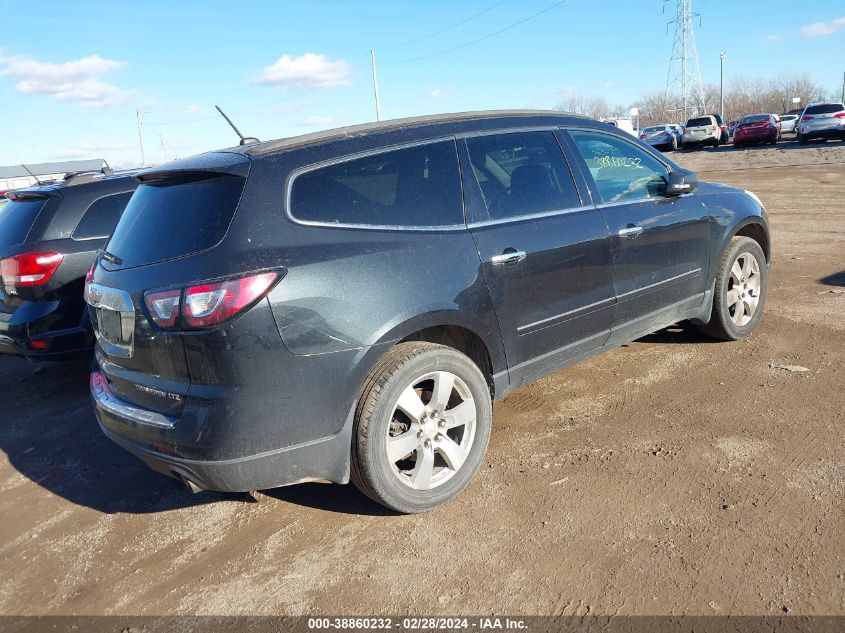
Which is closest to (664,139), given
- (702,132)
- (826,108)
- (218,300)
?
(702,132)

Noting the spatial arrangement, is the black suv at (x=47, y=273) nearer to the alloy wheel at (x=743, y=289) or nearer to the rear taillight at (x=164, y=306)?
the rear taillight at (x=164, y=306)

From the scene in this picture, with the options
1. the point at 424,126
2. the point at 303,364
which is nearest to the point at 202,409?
the point at 303,364

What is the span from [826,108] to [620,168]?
2982cm

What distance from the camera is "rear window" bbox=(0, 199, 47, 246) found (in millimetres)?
4930

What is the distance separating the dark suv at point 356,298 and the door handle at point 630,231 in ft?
0.09

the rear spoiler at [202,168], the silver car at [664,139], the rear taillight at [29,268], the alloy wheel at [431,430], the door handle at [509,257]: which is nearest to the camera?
the rear spoiler at [202,168]

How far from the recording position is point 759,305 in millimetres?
5172

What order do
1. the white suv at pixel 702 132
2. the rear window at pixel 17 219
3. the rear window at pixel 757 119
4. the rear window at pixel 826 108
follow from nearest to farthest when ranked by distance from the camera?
the rear window at pixel 17 219
the rear window at pixel 826 108
the rear window at pixel 757 119
the white suv at pixel 702 132

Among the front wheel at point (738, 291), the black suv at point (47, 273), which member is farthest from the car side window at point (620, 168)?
the black suv at point (47, 273)

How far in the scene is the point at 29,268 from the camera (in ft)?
15.8

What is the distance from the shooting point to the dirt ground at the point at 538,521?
256cm

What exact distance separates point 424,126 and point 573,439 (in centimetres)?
193

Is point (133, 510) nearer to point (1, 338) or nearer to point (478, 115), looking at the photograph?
point (1, 338)

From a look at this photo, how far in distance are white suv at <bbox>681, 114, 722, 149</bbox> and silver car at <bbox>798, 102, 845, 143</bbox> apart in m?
5.80
